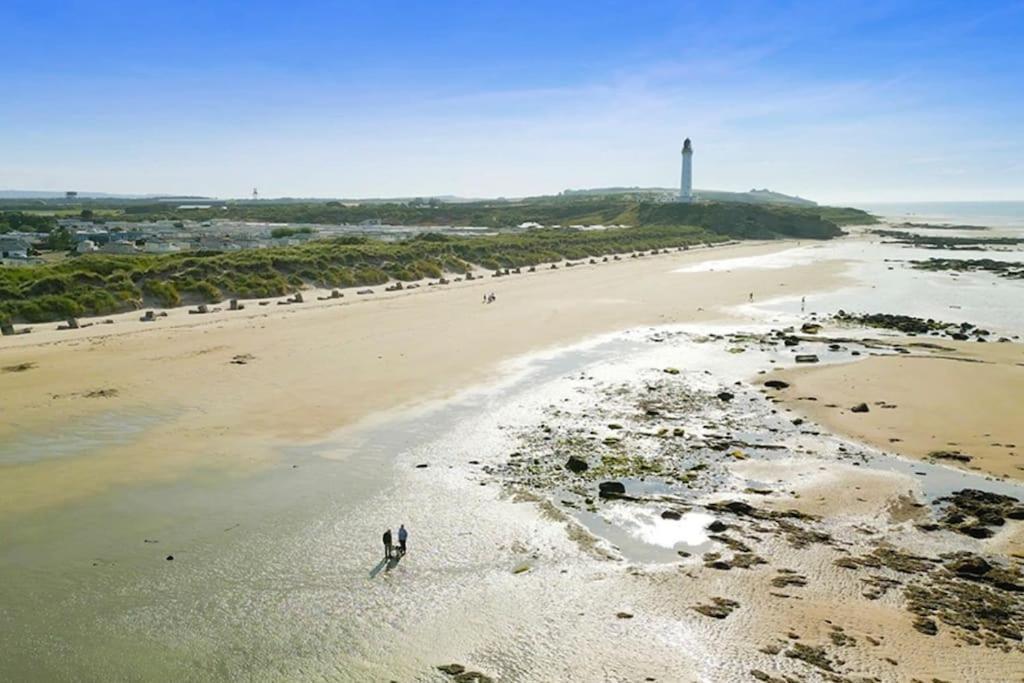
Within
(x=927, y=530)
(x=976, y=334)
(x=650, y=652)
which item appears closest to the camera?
(x=650, y=652)

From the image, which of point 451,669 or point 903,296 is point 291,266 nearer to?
point 903,296

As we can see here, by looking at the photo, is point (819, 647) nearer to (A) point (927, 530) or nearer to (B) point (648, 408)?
(A) point (927, 530)

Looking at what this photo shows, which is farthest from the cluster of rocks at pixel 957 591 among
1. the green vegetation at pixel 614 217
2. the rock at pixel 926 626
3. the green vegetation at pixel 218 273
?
the green vegetation at pixel 614 217

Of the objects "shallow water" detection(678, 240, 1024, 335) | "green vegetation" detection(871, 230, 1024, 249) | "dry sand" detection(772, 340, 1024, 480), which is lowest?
"dry sand" detection(772, 340, 1024, 480)

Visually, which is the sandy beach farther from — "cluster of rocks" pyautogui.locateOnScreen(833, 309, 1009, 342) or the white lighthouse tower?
the white lighthouse tower

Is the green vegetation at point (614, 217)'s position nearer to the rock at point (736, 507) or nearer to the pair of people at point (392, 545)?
the rock at point (736, 507)

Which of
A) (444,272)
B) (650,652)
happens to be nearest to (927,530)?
(650,652)

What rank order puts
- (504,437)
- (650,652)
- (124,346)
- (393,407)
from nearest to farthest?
(650,652) < (504,437) < (393,407) < (124,346)

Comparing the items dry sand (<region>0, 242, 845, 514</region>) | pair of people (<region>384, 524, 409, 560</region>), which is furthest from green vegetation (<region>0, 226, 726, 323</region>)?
pair of people (<region>384, 524, 409, 560</region>)
